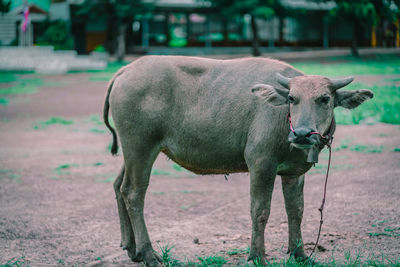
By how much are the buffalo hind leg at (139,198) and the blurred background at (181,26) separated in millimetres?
29038

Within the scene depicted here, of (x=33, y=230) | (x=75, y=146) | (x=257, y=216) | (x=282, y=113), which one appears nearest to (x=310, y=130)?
(x=282, y=113)

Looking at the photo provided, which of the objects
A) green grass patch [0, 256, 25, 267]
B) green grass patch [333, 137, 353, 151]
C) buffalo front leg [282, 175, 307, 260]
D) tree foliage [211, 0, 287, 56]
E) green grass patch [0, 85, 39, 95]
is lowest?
green grass patch [0, 85, 39, 95]

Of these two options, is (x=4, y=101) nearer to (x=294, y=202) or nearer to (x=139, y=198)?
(x=139, y=198)

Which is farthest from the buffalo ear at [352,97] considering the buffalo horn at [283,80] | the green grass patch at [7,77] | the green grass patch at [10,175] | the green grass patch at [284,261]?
the green grass patch at [7,77]

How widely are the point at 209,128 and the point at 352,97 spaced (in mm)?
1305

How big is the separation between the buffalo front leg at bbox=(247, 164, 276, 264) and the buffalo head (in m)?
0.55

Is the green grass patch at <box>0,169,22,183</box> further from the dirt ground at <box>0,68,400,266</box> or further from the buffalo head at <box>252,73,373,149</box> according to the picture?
the buffalo head at <box>252,73,373,149</box>

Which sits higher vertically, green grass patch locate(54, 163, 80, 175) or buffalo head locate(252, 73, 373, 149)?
buffalo head locate(252, 73, 373, 149)

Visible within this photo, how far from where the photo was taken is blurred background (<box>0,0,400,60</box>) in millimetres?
35219

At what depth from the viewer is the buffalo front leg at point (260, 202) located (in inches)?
175

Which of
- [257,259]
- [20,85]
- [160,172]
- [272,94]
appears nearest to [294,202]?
[257,259]

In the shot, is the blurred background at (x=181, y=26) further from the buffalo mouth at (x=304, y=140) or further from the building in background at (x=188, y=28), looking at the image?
the buffalo mouth at (x=304, y=140)

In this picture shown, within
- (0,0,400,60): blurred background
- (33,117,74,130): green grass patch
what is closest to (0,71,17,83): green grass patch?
(0,0,400,60): blurred background

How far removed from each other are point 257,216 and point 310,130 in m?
1.05
